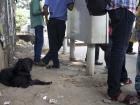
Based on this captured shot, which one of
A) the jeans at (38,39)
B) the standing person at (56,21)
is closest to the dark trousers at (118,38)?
the standing person at (56,21)

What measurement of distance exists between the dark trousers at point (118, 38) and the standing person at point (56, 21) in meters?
2.38

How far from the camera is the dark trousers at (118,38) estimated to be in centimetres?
604

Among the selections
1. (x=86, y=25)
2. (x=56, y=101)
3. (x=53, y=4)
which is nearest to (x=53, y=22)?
(x=53, y=4)

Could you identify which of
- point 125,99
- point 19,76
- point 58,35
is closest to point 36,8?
point 58,35

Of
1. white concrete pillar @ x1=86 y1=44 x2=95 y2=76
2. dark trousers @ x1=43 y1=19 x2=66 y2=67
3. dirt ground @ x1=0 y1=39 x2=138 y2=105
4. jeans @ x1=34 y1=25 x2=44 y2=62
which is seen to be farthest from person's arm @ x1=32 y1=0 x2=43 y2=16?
white concrete pillar @ x1=86 y1=44 x2=95 y2=76

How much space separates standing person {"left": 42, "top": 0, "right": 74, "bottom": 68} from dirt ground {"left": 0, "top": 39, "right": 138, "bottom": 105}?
471 millimetres

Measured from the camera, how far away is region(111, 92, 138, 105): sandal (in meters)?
6.06

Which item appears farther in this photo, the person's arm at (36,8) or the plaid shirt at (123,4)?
the person's arm at (36,8)

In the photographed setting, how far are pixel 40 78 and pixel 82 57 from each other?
2.99 m

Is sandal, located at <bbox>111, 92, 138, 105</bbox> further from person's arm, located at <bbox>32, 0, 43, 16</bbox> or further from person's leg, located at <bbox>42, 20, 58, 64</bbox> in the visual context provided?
person's arm, located at <bbox>32, 0, 43, 16</bbox>

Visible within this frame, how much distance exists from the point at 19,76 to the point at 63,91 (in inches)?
36.7

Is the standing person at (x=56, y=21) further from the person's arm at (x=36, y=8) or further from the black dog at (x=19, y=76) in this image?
the black dog at (x=19, y=76)

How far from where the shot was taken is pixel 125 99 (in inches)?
241

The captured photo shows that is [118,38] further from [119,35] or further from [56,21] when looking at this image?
[56,21]
